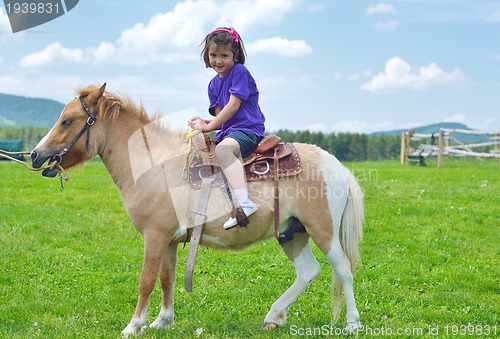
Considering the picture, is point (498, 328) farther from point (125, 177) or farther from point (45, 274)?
point (45, 274)

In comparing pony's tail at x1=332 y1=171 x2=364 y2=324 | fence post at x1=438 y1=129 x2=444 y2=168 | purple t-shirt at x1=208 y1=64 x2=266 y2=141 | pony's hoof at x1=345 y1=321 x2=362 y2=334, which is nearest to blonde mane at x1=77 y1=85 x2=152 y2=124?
purple t-shirt at x1=208 y1=64 x2=266 y2=141

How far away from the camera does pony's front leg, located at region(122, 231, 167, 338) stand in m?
5.23

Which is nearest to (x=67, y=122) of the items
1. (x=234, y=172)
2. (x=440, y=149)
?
(x=234, y=172)

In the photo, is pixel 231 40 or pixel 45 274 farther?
pixel 45 274

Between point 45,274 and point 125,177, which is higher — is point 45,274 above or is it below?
below

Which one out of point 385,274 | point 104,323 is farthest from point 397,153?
point 104,323

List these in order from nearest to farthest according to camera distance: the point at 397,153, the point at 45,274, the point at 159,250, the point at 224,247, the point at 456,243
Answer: the point at 159,250 < the point at 224,247 < the point at 45,274 < the point at 456,243 < the point at 397,153

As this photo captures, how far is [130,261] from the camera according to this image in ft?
27.3

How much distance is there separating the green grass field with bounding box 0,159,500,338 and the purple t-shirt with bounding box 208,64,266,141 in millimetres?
1863

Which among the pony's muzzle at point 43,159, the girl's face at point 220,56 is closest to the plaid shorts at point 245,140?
the girl's face at point 220,56

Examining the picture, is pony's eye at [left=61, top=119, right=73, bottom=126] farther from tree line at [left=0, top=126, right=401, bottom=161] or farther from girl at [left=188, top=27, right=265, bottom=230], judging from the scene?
tree line at [left=0, top=126, right=401, bottom=161]

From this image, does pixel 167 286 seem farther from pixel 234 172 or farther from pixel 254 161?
pixel 254 161

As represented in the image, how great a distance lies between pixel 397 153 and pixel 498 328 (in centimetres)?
4273

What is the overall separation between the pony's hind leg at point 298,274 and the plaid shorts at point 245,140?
108 centimetres
